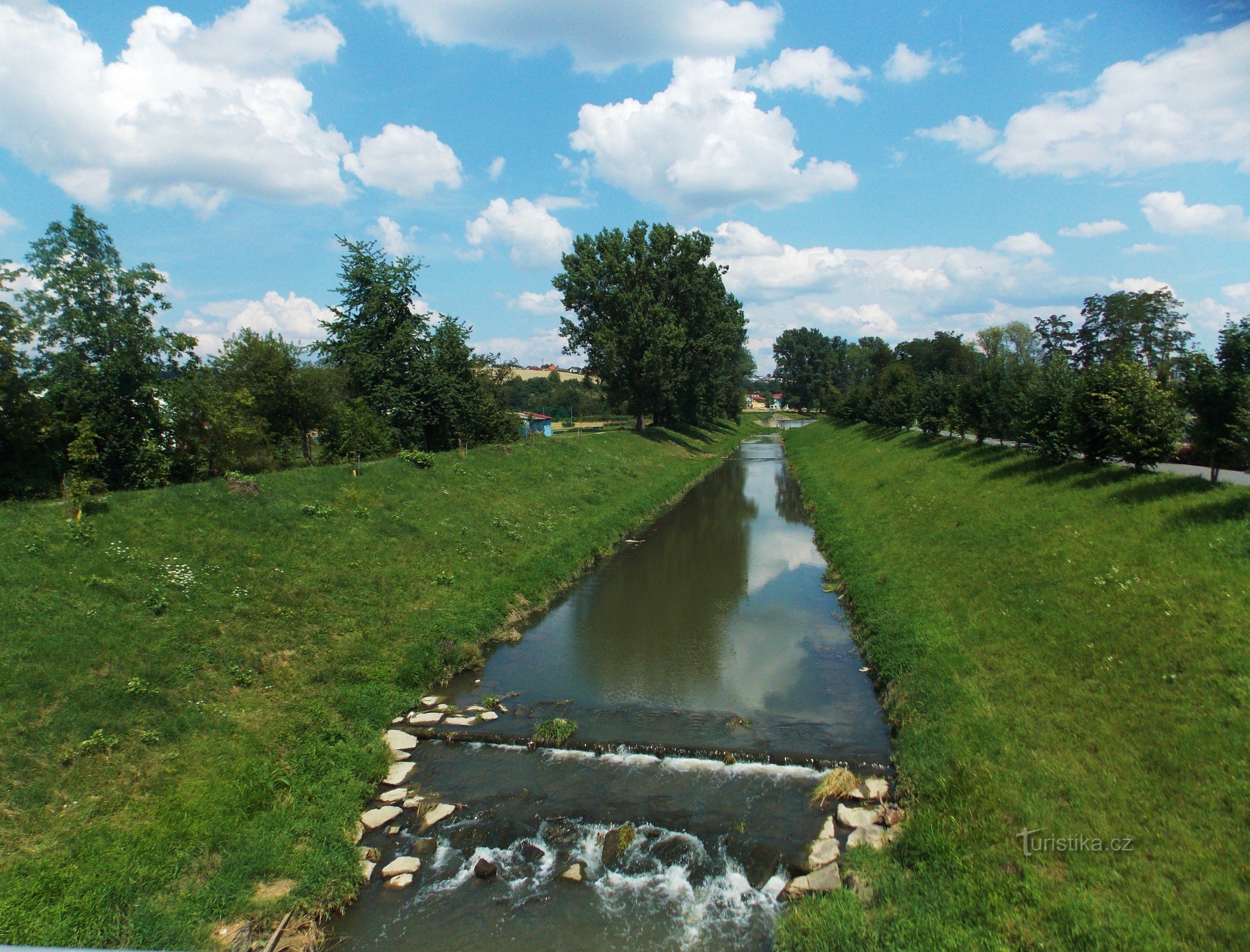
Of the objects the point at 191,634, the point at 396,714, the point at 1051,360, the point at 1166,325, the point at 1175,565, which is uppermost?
the point at 1166,325

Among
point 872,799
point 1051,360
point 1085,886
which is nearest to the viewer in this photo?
point 1085,886

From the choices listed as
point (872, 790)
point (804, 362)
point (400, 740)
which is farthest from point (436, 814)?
point (804, 362)

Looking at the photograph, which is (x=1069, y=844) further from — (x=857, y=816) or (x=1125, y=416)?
(x=1125, y=416)

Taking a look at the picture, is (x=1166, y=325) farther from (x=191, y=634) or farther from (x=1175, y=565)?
(x=191, y=634)

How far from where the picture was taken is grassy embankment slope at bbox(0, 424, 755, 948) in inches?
295

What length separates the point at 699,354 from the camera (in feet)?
206

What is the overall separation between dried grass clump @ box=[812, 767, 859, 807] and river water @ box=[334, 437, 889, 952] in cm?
22

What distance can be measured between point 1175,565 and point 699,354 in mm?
52458

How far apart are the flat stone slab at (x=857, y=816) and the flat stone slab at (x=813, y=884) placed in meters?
1.12

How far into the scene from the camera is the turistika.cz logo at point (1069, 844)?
7094 mm

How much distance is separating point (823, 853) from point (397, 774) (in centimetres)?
649

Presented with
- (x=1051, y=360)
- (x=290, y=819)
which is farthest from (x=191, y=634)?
(x=1051, y=360)

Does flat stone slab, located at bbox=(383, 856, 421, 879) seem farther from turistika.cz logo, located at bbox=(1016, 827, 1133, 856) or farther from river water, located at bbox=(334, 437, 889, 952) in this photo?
turistika.cz logo, located at bbox=(1016, 827, 1133, 856)

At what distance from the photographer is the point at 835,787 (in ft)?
32.0
